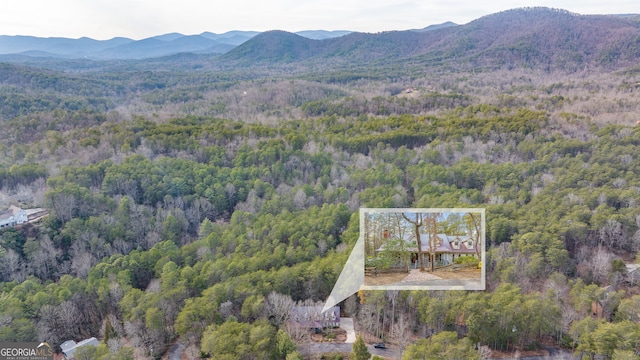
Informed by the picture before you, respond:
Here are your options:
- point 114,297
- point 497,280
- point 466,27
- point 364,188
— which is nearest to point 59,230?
point 114,297

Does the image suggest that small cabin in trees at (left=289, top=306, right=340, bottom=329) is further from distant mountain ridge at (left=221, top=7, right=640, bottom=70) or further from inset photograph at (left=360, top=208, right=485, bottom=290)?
distant mountain ridge at (left=221, top=7, right=640, bottom=70)

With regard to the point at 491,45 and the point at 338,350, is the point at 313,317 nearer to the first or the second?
the point at 338,350

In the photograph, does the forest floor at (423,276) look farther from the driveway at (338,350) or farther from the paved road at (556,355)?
the paved road at (556,355)

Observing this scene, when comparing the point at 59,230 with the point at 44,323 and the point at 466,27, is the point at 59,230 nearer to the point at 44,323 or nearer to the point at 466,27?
the point at 44,323

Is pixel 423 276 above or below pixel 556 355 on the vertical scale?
above

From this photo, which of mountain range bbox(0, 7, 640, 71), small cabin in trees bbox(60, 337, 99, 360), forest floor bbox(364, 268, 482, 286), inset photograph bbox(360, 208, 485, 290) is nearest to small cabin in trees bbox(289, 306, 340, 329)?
small cabin in trees bbox(60, 337, 99, 360)

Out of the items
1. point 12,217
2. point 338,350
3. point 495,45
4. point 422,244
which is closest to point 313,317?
point 338,350

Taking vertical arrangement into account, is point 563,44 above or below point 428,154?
above
